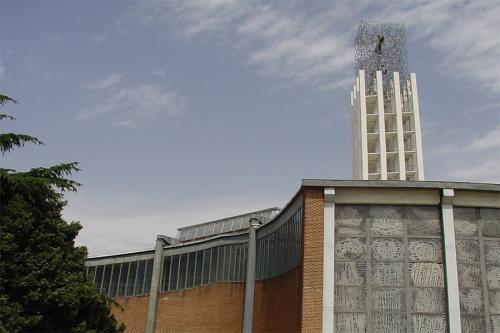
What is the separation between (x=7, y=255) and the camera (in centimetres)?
1973

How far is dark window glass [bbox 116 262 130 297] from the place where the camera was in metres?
33.7

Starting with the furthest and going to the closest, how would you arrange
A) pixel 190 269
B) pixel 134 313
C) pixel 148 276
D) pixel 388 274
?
pixel 148 276, pixel 134 313, pixel 190 269, pixel 388 274

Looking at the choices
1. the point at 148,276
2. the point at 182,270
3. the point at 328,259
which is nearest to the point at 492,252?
the point at 328,259

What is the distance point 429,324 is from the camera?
1816cm

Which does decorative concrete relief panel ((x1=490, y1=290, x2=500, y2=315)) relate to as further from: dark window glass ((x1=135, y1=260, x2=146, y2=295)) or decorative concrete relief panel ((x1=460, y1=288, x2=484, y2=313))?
dark window glass ((x1=135, y1=260, x2=146, y2=295))

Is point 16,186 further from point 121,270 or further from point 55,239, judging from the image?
point 121,270

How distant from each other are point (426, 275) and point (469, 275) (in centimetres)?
→ 141

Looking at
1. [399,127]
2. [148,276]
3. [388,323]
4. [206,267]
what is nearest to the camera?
[388,323]

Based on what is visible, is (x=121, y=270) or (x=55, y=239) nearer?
(x=55, y=239)

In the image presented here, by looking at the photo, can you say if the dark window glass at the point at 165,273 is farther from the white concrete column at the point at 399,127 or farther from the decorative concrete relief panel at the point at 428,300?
the white concrete column at the point at 399,127

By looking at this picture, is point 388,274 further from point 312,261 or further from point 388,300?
point 312,261

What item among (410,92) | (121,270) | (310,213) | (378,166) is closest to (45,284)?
(310,213)

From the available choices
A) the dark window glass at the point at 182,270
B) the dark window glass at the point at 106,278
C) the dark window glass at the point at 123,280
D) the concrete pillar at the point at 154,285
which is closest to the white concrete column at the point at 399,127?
the dark window glass at the point at 182,270

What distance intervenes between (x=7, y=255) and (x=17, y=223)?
1.16 meters
